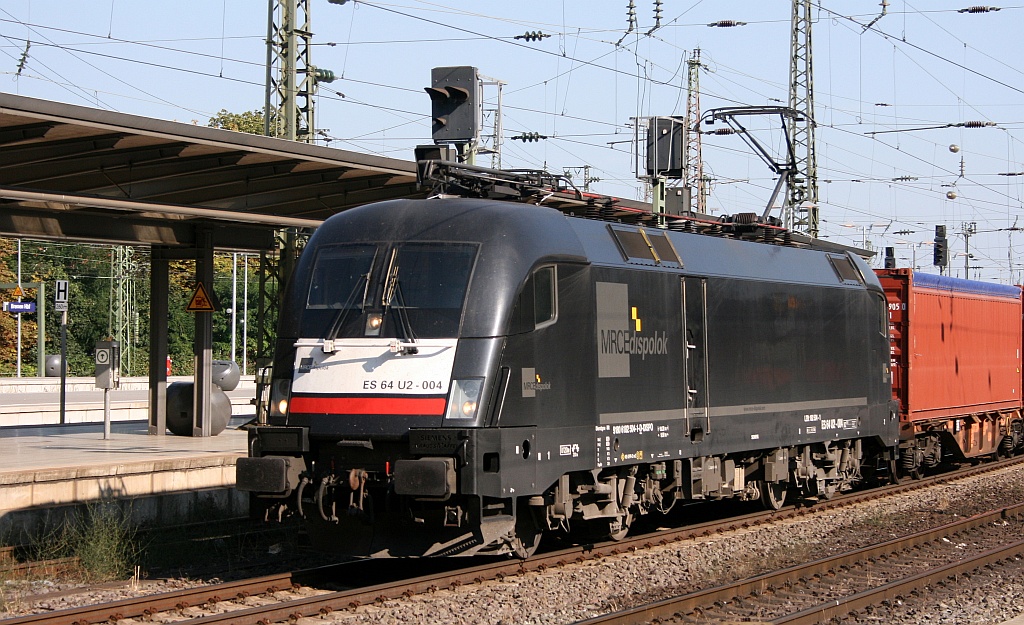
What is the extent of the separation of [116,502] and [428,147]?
209 inches

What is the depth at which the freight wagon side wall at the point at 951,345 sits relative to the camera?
19.8 metres

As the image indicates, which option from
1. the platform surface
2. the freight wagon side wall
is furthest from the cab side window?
the freight wagon side wall

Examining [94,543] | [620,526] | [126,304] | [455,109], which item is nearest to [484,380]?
[620,526]

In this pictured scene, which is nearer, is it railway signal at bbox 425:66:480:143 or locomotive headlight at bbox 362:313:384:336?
locomotive headlight at bbox 362:313:384:336

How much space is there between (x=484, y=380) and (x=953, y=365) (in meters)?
13.8

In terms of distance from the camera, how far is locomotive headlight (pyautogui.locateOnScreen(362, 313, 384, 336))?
1043 cm

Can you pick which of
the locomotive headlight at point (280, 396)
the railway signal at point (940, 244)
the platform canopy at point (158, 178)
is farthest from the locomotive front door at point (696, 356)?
the railway signal at point (940, 244)

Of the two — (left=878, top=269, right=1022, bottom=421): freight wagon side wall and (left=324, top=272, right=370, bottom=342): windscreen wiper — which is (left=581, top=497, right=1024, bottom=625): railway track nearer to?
(left=324, top=272, right=370, bottom=342): windscreen wiper

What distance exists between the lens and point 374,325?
10461 mm

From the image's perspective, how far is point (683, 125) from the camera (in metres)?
26.0

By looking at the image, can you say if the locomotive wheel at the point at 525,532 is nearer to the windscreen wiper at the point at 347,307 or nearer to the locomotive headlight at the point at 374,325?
the locomotive headlight at the point at 374,325

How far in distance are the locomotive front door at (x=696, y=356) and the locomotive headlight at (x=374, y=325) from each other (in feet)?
12.2

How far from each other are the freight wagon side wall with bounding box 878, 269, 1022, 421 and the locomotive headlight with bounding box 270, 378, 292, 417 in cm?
1194

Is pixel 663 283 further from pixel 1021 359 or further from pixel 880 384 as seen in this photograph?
pixel 1021 359
